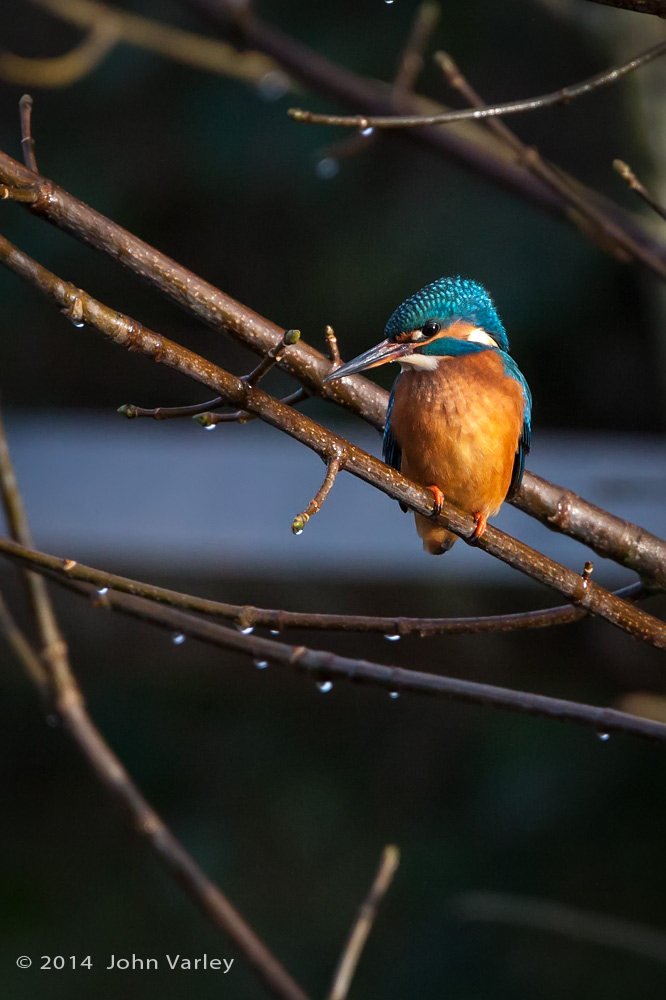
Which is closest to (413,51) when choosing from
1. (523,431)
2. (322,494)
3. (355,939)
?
(523,431)

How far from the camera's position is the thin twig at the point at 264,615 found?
1119mm

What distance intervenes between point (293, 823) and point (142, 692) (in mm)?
750

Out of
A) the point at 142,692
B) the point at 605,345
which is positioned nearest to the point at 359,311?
the point at 605,345

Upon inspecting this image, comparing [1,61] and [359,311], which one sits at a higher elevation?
[1,61]

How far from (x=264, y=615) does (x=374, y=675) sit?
0.16 meters

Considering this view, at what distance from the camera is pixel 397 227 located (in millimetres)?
4281

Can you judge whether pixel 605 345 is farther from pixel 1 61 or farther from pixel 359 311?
pixel 1 61

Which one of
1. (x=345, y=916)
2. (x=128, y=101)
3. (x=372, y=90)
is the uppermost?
(x=128, y=101)

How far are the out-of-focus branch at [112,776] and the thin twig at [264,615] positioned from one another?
0.78ft

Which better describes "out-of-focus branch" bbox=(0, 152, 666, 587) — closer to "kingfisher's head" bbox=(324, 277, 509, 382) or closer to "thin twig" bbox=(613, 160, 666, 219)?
"kingfisher's head" bbox=(324, 277, 509, 382)

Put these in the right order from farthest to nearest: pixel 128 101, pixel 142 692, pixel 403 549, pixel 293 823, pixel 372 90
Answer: pixel 128 101 → pixel 142 692 → pixel 293 823 → pixel 403 549 → pixel 372 90

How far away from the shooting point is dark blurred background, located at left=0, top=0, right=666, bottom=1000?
3.21m

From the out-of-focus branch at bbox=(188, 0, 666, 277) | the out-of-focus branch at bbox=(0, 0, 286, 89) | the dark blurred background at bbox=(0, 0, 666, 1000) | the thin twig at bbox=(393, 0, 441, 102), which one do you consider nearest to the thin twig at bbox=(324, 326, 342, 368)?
the out-of-focus branch at bbox=(188, 0, 666, 277)

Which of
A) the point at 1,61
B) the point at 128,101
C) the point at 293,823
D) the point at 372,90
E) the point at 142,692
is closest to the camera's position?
the point at 372,90
